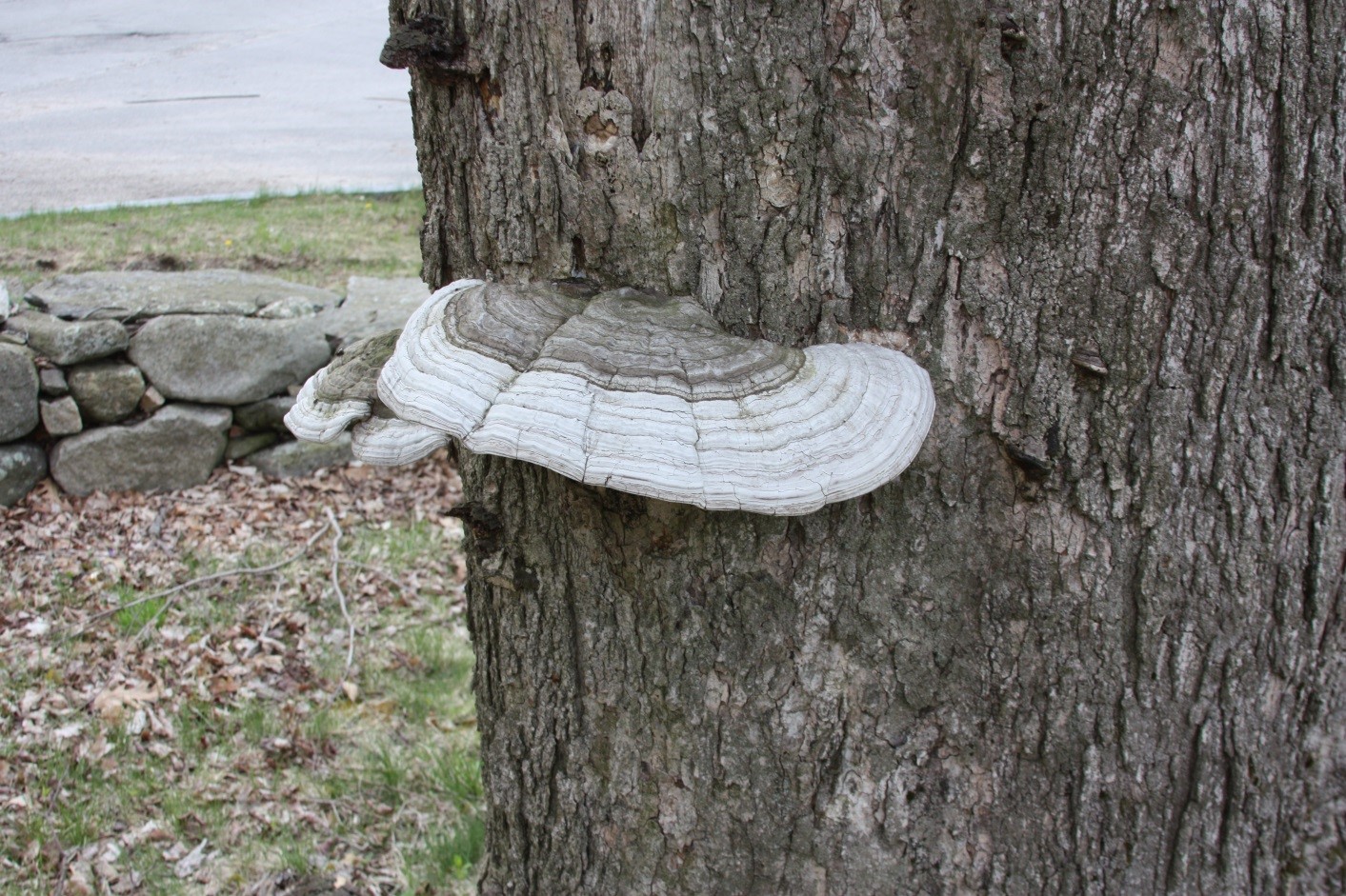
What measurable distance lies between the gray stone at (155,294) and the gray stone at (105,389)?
1.37 ft

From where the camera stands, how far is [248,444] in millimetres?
7016

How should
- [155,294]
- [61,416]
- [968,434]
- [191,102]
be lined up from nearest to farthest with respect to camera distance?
[968,434]
[61,416]
[155,294]
[191,102]

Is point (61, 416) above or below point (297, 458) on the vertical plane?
above

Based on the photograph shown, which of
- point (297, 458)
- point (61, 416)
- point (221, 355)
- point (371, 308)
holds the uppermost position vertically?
point (371, 308)

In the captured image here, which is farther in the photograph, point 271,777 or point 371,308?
point 371,308

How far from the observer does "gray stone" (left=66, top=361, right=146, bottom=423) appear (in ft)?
21.2

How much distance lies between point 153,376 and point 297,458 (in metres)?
1.13

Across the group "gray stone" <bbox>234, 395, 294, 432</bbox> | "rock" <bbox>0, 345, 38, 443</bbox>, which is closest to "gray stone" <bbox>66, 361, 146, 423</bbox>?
"rock" <bbox>0, 345, 38, 443</bbox>

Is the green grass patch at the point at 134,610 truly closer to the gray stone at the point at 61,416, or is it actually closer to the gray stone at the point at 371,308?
the gray stone at the point at 61,416

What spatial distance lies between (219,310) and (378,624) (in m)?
2.95

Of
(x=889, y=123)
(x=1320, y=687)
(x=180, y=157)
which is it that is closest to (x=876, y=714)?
(x=1320, y=687)

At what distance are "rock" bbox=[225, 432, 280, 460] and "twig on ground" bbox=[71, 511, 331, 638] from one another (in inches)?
45.5

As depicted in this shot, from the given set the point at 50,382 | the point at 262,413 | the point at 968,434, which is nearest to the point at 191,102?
the point at 50,382

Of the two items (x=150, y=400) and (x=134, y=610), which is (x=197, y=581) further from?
(x=150, y=400)
